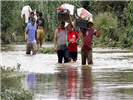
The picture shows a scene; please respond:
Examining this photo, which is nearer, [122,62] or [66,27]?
[122,62]

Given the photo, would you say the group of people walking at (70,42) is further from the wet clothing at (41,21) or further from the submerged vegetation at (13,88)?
the wet clothing at (41,21)

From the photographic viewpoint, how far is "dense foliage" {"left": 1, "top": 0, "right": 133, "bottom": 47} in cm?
3197

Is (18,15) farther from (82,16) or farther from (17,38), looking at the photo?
(82,16)

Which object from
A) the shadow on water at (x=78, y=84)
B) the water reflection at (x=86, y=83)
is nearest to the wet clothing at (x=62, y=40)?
the water reflection at (x=86, y=83)

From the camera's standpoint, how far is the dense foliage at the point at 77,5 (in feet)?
105

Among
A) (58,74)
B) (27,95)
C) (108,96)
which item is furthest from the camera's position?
(58,74)

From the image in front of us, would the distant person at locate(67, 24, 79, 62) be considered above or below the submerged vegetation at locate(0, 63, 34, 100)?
above

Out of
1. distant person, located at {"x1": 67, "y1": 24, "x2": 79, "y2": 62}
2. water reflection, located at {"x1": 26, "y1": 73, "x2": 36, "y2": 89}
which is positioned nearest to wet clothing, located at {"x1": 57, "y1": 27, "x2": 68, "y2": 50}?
distant person, located at {"x1": 67, "y1": 24, "x2": 79, "y2": 62}

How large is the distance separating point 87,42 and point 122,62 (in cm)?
149

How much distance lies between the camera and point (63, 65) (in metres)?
17.8

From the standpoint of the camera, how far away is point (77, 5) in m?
40.9

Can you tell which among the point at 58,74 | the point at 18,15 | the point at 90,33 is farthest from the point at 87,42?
the point at 18,15

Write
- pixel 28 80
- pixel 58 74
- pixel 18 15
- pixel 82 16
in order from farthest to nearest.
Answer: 1. pixel 18 15
2. pixel 82 16
3. pixel 58 74
4. pixel 28 80

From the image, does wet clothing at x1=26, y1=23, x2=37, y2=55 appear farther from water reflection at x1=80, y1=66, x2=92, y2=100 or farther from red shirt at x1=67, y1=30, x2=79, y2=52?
water reflection at x1=80, y1=66, x2=92, y2=100
